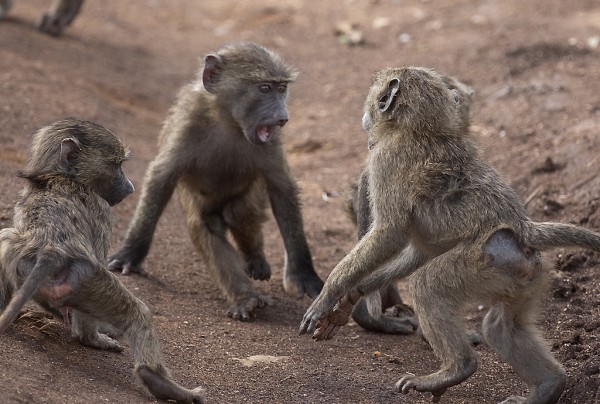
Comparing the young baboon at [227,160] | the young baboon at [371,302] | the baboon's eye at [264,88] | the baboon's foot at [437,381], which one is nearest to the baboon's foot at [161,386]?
the baboon's foot at [437,381]

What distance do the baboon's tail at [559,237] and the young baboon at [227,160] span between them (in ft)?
7.45

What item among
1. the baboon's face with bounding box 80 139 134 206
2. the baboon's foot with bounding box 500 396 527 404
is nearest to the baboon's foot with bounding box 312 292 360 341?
the baboon's foot with bounding box 500 396 527 404

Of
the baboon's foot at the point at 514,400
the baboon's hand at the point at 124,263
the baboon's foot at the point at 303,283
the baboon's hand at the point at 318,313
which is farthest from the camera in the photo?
the baboon's foot at the point at 303,283

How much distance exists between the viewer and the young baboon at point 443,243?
193 inches

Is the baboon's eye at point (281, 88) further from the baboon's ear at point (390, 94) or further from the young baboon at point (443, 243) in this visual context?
the baboon's ear at point (390, 94)

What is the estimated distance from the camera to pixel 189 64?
44.9ft

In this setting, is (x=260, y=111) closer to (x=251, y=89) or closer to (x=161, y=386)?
(x=251, y=89)

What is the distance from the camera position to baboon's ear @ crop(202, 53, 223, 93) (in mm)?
6938

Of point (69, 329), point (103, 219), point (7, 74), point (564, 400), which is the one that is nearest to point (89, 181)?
point (103, 219)

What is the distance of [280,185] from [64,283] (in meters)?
2.52

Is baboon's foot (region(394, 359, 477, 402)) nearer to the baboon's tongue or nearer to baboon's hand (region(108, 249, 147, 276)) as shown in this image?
the baboon's tongue

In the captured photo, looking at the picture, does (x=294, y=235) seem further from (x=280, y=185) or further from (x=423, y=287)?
(x=423, y=287)

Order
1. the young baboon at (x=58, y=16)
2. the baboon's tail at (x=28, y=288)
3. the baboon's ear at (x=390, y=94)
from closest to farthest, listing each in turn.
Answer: the baboon's tail at (x=28, y=288)
the baboon's ear at (x=390, y=94)
the young baboon at (x=58, y=16)

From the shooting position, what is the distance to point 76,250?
474 cm
